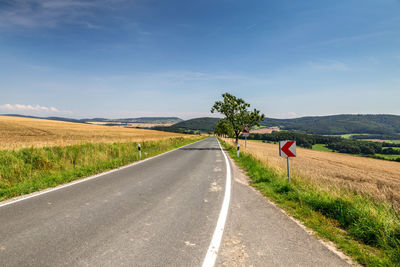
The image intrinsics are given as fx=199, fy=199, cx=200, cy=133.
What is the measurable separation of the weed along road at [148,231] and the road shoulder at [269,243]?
15 mm

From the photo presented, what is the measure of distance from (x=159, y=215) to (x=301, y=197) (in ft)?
12.8

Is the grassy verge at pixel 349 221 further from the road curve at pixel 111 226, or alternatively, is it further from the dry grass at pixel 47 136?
the dry grass at pixel 47 136

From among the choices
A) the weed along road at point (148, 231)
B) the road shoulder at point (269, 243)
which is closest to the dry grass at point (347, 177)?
the road shoulder at point (269, 243)

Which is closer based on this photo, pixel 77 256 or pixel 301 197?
pixel 77 256

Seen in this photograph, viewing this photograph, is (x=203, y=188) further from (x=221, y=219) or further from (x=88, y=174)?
(x=88, y=174)

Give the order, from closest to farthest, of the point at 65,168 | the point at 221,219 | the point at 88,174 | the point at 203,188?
the point at 221,219
the point at 203,188
the point at 88,174
the point at 65,168

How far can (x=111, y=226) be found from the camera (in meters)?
3.89

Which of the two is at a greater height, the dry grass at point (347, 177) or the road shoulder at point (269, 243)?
the road shoulder at point (269, 243)

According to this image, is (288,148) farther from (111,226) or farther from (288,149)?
(111,226)

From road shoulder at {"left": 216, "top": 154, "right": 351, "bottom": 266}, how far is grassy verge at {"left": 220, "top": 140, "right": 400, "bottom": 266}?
0.94 feet

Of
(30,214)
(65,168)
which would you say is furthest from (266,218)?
(65,168)

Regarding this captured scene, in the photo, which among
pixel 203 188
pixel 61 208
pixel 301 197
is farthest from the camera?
pixel 203 188

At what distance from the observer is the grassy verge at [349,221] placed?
3.06 meters

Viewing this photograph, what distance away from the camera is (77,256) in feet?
9.55
